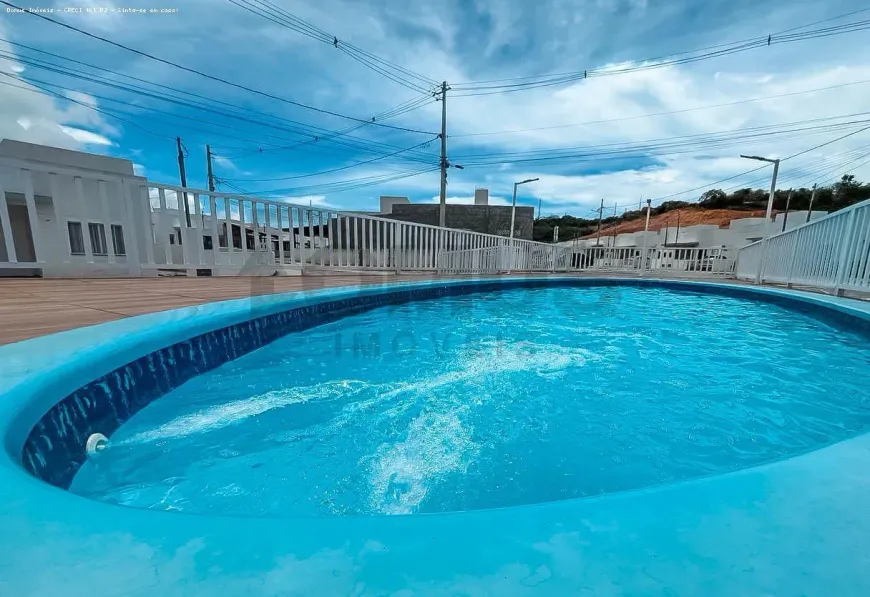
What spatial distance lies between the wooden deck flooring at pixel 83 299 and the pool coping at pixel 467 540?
5.35ft

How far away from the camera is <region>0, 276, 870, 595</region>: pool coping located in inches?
17.6

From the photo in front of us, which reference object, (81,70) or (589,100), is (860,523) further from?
(81,70)

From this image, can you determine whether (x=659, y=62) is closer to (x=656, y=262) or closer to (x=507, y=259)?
(x=656, y=262)

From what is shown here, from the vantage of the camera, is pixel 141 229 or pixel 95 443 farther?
pixel 141 229

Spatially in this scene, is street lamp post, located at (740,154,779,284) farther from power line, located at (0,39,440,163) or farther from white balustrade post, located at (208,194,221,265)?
power line, located at (0,39,440,163)

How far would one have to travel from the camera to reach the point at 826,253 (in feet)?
16.3

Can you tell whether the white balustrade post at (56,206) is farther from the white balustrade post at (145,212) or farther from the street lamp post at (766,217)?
the street lamp post at (766,217)

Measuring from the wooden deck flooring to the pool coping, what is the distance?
5.35ft

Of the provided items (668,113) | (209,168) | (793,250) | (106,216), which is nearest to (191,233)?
(106,216)

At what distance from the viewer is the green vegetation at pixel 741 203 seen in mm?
42250

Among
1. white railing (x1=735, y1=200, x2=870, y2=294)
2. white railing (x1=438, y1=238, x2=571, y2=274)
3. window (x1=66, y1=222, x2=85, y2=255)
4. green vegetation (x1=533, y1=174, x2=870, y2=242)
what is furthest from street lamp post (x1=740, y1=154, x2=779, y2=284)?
green vegetation (x1=533, y1=174, x2=870, y2=242)

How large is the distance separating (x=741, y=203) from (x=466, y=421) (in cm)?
7994

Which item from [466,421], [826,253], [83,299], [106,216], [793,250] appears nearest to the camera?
[466,421]

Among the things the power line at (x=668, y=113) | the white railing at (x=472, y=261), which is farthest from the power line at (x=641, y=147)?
the white railing at (x=472, y=261)
